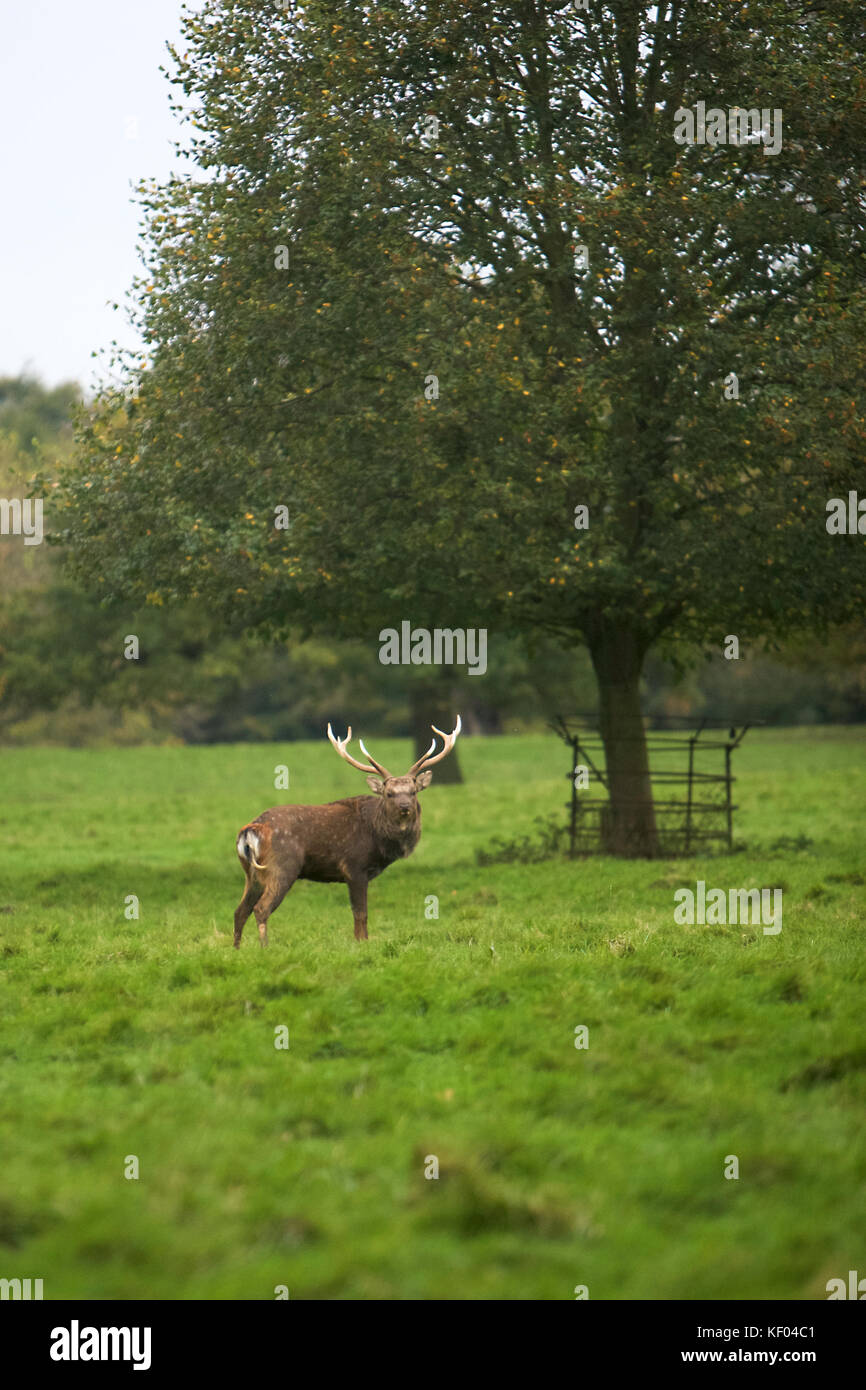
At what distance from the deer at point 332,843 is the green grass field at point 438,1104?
54 cm

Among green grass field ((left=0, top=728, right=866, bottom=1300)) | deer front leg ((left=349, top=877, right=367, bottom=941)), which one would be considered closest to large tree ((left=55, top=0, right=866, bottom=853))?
green grass field ((left=0, top=728, right=866, bottom=1300))

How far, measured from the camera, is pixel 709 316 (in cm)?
1786

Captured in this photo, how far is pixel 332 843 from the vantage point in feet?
42.9

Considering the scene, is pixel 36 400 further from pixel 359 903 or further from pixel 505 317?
pixel 359 903

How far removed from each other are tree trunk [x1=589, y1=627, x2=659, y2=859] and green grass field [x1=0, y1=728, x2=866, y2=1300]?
4.78 m

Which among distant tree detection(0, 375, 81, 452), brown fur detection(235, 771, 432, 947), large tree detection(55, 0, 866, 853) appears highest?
distant tree detection(0, 375, 81, 452)

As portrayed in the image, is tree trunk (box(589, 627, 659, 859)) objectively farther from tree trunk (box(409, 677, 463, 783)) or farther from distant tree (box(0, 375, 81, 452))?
distant tree (box(0, 375, 81, 452))

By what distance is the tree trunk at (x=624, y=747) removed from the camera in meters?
20.8

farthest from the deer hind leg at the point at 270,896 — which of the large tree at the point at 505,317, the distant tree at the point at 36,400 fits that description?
the distant tree at the point at 36,400

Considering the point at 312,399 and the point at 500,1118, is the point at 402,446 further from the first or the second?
the point at 500,1118

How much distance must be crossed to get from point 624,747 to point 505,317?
6643mm

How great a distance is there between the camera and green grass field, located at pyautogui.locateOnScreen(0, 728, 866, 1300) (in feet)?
18.9

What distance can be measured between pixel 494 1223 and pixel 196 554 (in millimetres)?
13839

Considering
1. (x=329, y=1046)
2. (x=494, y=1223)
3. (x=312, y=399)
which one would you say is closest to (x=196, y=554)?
(x=312, y=399)
